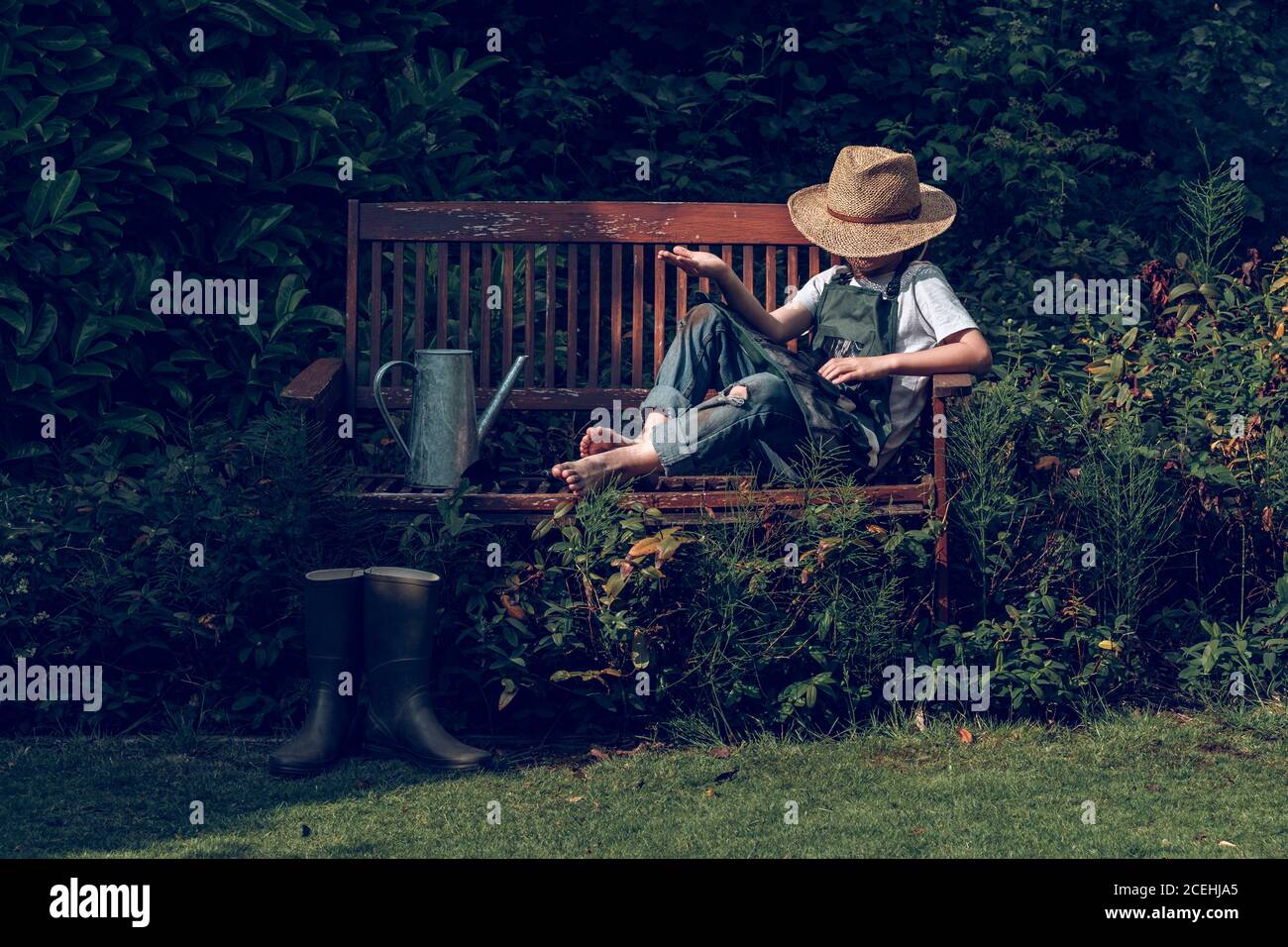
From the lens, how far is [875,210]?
17.1ft

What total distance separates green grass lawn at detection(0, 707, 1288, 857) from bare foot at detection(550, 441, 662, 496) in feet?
2.34

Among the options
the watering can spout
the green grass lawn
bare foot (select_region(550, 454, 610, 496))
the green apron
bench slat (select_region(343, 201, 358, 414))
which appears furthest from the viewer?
bench slat (select_region(343, 201, 358, 414))

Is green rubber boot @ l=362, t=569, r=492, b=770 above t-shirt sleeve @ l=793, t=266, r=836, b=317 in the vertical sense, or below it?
below

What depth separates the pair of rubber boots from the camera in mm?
4426

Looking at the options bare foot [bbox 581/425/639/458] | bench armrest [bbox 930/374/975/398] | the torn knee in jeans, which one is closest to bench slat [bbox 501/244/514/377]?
bare foot [bbox 581/425/639/458]

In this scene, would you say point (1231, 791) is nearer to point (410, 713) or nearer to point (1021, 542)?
point (1021, 542)

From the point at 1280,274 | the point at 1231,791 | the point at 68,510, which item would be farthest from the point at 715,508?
the point at 1280,274

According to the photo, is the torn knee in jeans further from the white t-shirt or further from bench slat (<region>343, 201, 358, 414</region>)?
bench slat (<region>343, 201, 358, 414</region>)

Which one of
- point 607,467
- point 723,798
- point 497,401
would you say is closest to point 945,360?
point 607,467

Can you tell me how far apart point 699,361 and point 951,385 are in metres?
0.74

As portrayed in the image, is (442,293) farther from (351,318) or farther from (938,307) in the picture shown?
(938,307)

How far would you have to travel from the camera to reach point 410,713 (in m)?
4.43

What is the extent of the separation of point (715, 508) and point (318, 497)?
1.09 meters

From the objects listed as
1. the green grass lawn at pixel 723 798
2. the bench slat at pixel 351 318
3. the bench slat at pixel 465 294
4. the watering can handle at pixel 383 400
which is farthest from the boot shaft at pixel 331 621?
the bench slat at pixel 465 294
